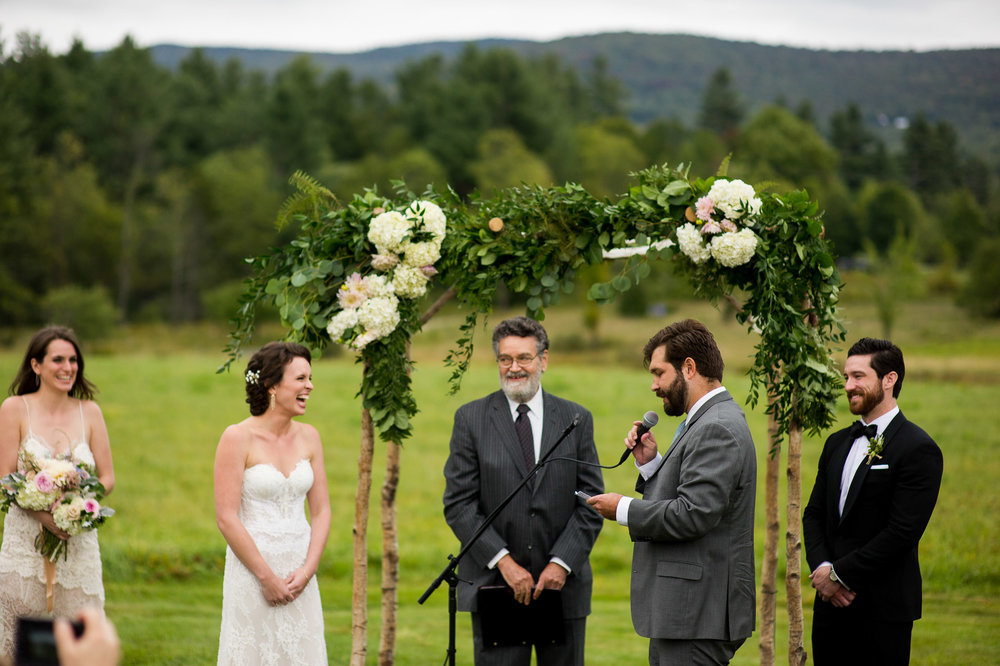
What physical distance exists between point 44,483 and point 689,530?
362 centimetres

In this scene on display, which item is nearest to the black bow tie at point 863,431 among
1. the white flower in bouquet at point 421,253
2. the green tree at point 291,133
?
the white flower in bouquet at point 421,253

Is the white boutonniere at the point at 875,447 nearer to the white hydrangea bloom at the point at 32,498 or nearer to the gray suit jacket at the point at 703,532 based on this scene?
the gray suit jacket at the point at 703,532

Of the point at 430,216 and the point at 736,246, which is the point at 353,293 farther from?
the point at 736,246

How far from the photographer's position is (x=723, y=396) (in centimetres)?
439

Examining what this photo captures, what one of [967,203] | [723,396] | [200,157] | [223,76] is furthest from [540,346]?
[223,76]

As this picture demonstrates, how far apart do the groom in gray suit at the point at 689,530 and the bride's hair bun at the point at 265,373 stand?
190 cm

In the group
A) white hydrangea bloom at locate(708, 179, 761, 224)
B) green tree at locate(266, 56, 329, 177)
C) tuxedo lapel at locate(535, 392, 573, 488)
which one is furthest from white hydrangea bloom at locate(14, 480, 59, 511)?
green tree at locate(266, 56, 329, 177)

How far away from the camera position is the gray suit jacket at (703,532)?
4199 millimetres

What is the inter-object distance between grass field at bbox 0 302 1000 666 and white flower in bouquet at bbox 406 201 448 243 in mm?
1513

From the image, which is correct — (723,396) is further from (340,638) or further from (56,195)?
(56,195)

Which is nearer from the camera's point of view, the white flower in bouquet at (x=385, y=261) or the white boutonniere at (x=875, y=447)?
the white boutonniere at (x=875, y=447)

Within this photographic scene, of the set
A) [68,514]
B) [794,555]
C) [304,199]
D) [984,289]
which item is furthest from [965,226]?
[68,514]

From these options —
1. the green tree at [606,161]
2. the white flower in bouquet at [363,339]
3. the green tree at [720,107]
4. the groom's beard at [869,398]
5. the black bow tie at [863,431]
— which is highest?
the green tree at [720,107]

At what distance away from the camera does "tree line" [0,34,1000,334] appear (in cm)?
4825
